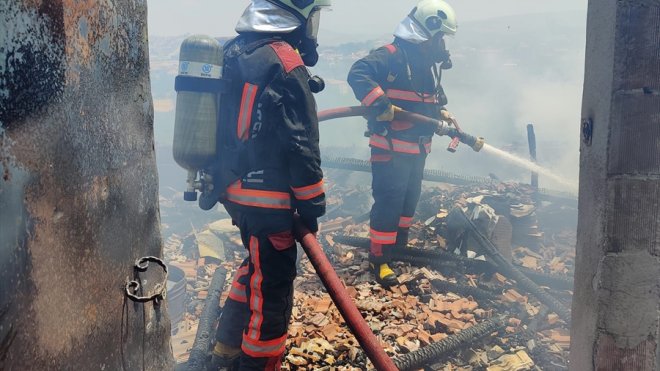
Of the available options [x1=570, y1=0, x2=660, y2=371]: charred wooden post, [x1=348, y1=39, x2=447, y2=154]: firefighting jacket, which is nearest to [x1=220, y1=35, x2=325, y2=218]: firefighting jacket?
[x1=570, y1=0, x2=660, y2=371]: charred wooden post

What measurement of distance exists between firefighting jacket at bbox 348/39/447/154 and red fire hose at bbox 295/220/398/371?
249cm

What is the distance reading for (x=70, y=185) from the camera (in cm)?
124

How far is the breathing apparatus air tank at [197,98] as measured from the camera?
9.55 ft

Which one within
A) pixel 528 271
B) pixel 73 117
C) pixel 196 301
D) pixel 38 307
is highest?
pixel 73 117

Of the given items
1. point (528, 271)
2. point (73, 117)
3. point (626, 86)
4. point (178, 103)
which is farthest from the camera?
point (528, 271)

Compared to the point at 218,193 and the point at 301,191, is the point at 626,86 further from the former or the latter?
the point at 218,193

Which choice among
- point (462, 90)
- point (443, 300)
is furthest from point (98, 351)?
point (462, 90)

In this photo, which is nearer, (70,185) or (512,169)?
(70,185)

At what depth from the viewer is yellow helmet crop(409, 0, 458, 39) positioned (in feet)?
17.1

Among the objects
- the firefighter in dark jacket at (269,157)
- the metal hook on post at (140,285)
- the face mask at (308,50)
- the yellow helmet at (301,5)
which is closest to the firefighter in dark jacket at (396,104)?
the face mask at (308,50)

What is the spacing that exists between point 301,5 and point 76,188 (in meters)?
2.31

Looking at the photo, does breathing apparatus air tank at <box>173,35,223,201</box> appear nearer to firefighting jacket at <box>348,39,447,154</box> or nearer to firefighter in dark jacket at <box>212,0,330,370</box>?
firefighter in dark jacket at <box>212,0,330,370</box>

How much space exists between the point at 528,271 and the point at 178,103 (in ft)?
16.1

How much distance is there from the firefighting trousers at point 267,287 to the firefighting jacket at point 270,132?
0.43ft
